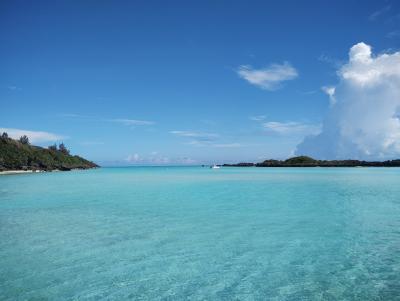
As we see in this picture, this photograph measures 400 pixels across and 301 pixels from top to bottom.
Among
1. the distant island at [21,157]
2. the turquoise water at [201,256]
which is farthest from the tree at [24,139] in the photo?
the turquoise water at [201,256]

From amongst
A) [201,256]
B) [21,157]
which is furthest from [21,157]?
[201,256]

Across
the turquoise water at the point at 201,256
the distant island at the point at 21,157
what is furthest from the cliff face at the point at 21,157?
the turquoise water at the point at 201,256

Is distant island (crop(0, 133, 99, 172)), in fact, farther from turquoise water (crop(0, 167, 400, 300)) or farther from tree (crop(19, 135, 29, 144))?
turquoise water (crop(0, 167, 400, 300))

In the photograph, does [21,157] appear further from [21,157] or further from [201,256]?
[201,256]

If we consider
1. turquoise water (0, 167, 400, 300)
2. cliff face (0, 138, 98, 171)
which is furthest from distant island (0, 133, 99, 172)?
turquoise water (0, 167, 400, 300)

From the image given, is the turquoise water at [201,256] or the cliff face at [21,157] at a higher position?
the cliff face at [21,157]

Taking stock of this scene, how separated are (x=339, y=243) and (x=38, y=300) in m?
11.0

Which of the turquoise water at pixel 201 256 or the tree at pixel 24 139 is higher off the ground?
the tree at pixel 24 139

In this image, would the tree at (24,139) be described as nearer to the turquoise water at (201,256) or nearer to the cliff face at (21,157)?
the cliff face at (21,157)

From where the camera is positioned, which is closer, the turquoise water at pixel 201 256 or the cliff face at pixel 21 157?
the turquoise water at pixel 201 256

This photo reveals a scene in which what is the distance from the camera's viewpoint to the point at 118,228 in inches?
655

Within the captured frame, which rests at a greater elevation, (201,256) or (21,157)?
(21,157)

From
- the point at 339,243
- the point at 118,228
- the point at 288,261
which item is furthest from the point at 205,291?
the point at 118,228

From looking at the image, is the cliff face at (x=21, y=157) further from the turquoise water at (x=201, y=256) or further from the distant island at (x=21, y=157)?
the turquoise water at (x=201, y=256)
